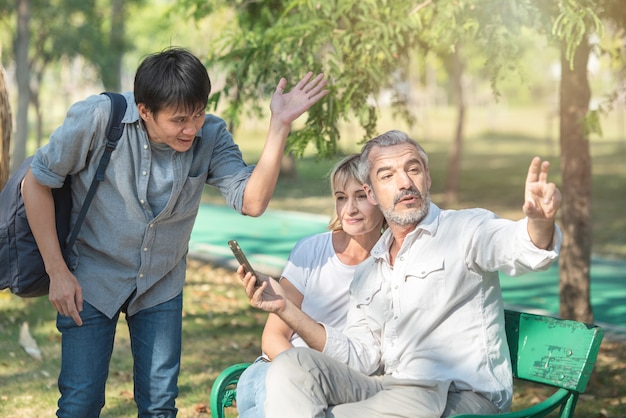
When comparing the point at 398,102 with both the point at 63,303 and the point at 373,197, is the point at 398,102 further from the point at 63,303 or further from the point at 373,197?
the point at 63,303

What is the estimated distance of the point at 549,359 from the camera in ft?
11.7

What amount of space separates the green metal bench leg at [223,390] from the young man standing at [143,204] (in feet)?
0.67

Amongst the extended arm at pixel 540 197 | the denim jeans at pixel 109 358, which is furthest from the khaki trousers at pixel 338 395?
the extended arm at pixel 540 197

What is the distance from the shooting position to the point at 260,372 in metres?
3.62

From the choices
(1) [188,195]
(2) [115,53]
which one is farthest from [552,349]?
(2) [115,53]

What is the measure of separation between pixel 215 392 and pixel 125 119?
3.50ft

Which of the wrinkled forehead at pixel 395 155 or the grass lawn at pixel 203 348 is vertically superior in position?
the wrinkled forehead at pixel 395 155

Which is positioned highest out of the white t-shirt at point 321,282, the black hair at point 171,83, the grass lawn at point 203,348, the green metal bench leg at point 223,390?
the black hair at point 171,83

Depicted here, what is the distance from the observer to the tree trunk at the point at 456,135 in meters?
15.9

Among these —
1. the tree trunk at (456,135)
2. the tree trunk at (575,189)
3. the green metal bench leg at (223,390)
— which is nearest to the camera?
the green metal bench leg at (223,390)

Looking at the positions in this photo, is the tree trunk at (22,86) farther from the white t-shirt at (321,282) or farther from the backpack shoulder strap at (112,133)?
the backpack shoulder strap at (112,133)

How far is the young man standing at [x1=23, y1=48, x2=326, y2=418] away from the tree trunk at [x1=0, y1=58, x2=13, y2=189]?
2907 millimetres

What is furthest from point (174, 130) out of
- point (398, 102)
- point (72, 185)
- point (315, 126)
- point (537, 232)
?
point (398, 102)

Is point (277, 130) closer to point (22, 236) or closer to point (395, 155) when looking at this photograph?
point (395, 155)
